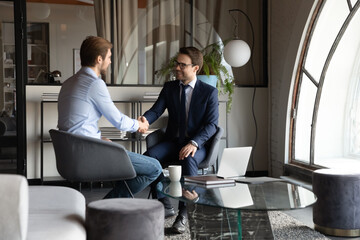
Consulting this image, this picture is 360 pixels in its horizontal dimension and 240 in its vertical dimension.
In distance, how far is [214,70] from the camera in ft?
19.4

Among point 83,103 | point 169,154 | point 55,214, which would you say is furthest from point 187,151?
point 55,214

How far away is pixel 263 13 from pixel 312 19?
124 cm

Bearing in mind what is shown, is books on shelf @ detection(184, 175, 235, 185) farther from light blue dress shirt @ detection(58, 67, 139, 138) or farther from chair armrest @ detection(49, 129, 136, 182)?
light blue dress shirt @ detection(58, 67, 139, 138)

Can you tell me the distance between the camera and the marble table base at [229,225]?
291cm

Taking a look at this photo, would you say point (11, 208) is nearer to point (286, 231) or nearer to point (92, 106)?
point (92, 106)

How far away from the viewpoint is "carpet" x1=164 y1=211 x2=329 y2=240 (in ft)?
12.0

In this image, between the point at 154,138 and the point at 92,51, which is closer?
the point at 92,51

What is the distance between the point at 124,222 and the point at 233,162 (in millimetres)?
1352

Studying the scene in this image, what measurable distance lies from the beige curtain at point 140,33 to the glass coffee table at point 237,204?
9.94 ft

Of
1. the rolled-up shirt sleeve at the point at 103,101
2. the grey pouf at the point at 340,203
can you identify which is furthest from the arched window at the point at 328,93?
the rolled-up shirt sleeve at the point at 103,101

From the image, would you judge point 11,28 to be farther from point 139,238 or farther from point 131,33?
point 139,238

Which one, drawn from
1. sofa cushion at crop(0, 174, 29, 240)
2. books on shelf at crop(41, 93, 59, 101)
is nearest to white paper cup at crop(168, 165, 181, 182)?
sofa cushion at crop(0, 174, 29, 240)

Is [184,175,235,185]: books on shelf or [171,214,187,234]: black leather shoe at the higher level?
[184,175,235,185]: books on shelf

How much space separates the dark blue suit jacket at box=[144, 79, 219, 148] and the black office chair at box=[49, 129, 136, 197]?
0.77 metres
